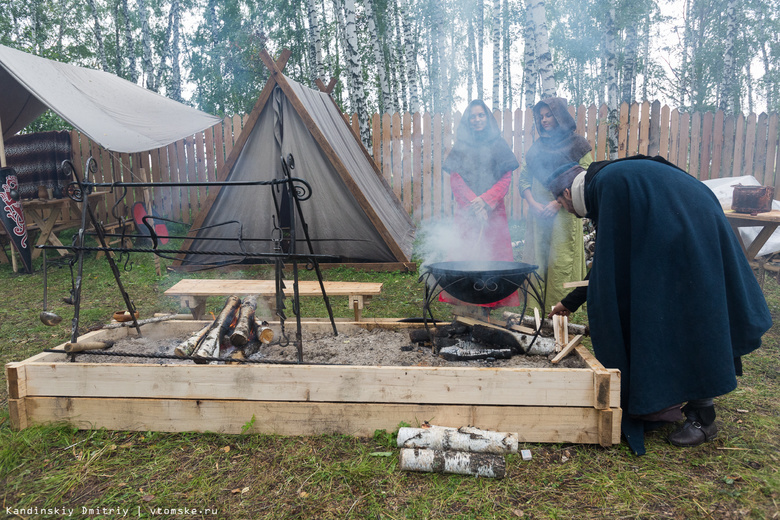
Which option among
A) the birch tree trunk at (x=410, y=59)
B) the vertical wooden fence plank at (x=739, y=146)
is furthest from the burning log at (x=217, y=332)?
the birch tree trunk at (x=410, y=59)

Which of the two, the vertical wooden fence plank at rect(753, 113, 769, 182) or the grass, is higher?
the vertical wooden fence plank at rect(753, 113, 769, 182)

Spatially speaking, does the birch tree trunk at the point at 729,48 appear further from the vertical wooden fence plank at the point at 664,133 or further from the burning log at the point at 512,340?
the burning log at the point at 512,340

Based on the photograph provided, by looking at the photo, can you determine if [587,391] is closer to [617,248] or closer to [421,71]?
[617,248]

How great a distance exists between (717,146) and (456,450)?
330 inches

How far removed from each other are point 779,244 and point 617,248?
15.4 ft

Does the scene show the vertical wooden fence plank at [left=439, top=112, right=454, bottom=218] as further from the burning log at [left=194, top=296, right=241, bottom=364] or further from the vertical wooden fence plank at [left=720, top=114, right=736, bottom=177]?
the burning log at [left=194, top=296, right=241, bottom=364]

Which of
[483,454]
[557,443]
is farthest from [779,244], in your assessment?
[483,454]

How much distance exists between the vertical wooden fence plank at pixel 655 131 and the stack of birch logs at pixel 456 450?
7.24 metres

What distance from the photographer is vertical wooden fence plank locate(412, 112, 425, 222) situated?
8500 millimetres

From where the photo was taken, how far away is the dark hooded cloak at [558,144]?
12.0 feet

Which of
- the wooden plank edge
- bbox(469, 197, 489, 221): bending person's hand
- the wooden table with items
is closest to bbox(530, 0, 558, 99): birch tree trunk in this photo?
the wooden table with items

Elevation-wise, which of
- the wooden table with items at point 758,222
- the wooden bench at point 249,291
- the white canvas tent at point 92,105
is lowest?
the wooden bench at point 249,291

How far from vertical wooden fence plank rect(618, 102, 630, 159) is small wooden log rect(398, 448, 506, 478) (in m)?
7.24

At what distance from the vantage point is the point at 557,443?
2.29m
